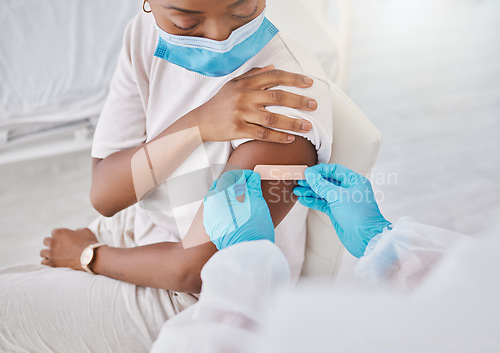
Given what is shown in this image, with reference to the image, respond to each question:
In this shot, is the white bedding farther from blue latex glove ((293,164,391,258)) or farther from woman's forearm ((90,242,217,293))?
blue latex glove ((293,164,391,258))

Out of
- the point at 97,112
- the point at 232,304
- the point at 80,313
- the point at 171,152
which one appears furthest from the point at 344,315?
the point at 97,112

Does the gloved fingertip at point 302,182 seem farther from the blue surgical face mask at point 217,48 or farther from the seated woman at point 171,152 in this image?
the blue surgical face mask at point 217,48

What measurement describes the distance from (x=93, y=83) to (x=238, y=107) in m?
1.03

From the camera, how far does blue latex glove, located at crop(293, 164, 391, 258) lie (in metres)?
0.72

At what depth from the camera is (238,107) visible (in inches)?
31.0

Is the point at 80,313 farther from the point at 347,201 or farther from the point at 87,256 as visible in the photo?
the point at 347,201

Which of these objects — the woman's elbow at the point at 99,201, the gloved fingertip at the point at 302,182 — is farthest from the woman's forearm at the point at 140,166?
the gloved fingertip at the point at 302,182

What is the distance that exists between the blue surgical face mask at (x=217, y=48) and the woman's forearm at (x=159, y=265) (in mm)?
367

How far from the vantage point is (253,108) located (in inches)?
30.4

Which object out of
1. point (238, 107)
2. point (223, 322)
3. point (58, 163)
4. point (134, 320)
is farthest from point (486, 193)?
point (58, 163)

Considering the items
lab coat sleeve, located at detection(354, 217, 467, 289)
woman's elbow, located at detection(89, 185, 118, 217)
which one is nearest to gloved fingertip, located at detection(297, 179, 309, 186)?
lab coat sleeve, located at detection(354, 217, 467, 289)

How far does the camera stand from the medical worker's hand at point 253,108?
0.75m

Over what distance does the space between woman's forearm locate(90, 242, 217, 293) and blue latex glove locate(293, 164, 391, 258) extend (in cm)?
24

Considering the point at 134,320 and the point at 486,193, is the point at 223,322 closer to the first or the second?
the point at 134,320
